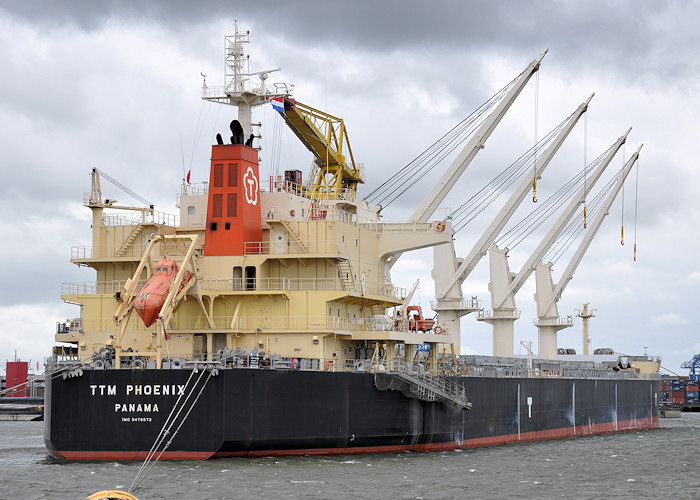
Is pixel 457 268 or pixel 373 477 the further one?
pixel 457 268

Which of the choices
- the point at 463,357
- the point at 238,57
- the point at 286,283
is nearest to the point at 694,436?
the point at 463,357

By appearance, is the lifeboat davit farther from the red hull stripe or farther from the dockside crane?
the dockside crane

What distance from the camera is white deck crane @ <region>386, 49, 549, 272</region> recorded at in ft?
171

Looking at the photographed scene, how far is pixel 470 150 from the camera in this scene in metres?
52.1

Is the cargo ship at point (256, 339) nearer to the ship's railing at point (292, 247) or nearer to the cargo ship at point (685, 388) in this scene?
the ship's railing at point (292, 247)

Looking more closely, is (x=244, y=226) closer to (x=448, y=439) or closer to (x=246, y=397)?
(x=246, y=397)

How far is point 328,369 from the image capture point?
33.8m

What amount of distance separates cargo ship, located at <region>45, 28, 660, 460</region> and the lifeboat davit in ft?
0.15

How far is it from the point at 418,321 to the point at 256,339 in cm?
727

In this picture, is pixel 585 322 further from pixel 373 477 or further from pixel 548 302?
pixel 373 477

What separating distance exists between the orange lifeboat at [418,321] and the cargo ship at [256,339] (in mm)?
50

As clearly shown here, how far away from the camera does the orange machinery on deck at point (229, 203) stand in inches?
1373

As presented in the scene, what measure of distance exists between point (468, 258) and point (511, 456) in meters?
22.4

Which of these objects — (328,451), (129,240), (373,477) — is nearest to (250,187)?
(129,240)
